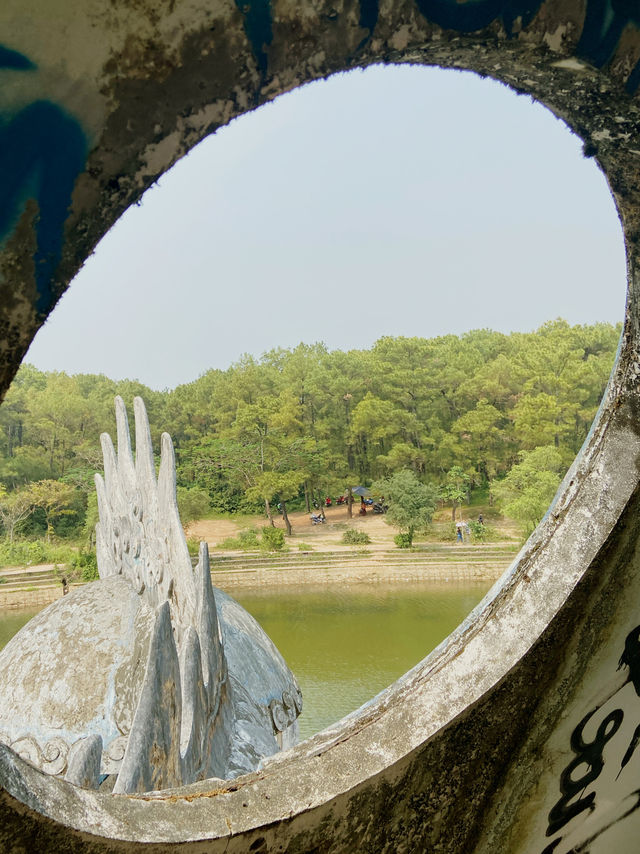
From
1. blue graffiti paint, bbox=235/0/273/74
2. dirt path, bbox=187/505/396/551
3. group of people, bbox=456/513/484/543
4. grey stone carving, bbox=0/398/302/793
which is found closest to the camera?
blue graffiti paint, bbox=235/0/273/74

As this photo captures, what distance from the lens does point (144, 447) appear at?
3.79 meters

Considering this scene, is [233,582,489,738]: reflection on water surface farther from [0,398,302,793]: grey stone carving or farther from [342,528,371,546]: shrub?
[0,398,302,793]: grey stone carving

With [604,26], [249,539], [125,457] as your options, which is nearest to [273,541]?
[249,539]

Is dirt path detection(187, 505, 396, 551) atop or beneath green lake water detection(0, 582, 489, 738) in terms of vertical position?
atop

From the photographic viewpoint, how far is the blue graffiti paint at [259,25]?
36.5 inches

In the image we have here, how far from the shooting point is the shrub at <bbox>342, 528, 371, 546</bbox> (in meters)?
15.1

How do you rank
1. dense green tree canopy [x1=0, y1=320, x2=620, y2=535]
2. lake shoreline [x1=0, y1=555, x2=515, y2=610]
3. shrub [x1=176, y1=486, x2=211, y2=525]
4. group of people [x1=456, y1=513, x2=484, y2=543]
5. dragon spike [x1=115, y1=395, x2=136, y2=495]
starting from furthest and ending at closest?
dense green tree canopy [x1=0, y1=320, x2=620, y2=535] < shrub [x1=176, y1=486, x2=211, y2=525] < group of people [x1=456, y1=513, x2=484, y2=543] < lake shoreline [x1=0, y1=555, x2=515, y2=610] < dragon spike [x1=115, y1=395, x2=136, y2=495]

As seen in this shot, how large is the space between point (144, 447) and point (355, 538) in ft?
38.9

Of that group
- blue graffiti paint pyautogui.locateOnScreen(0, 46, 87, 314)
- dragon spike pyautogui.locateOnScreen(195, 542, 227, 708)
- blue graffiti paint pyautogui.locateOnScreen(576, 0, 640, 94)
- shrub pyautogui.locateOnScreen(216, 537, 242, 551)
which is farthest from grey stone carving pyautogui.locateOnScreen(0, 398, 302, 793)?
shrub pyautogui.locateOnScreen(216, 537, 242, 551)

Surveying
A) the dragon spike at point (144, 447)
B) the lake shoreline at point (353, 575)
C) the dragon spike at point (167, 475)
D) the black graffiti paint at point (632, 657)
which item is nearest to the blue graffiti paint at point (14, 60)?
the black graffiti paint at point (632, 657)

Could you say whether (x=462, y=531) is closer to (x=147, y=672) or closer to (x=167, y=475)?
(x=167, y=475)

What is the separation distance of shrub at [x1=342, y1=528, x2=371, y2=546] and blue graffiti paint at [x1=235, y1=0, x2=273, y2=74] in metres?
14.4

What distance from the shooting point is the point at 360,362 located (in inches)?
830

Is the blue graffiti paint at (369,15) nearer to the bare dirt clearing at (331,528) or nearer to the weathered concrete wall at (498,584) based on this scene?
the weathered concrete wall at (498,584)
